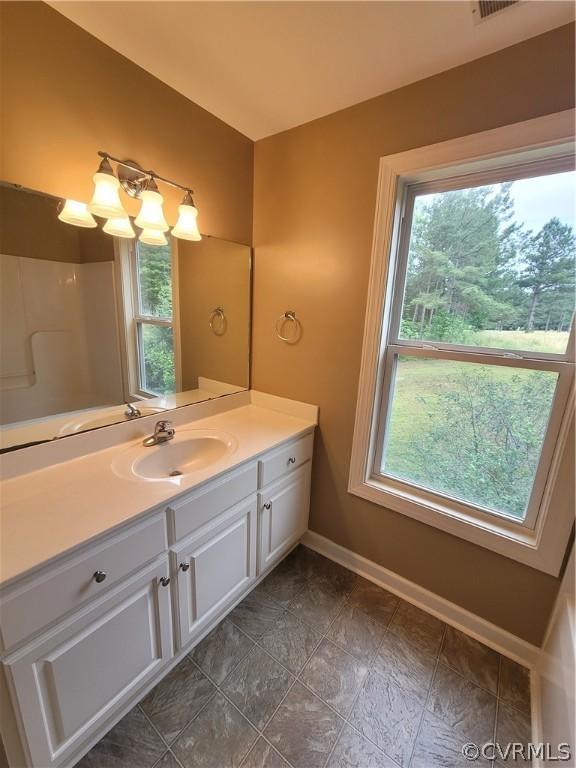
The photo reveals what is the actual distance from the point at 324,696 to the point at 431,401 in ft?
4.11

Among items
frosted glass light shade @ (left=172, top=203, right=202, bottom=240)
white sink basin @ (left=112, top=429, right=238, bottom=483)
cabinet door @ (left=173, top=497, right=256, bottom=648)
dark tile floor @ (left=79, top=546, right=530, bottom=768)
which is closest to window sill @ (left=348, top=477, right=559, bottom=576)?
dark tile floor @ (left=79, top=546, right=530, bottom=768)

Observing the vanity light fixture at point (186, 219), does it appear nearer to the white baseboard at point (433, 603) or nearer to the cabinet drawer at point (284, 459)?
the cabinet drawer at point (284, 459)

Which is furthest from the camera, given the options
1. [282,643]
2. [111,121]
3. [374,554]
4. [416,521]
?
[374,554]

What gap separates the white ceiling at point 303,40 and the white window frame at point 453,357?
264 millimetres

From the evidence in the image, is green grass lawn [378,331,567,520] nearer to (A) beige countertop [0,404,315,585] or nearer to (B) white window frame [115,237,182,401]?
(A) beige countertop [0,404,315,585]

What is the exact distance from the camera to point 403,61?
1.13 meters

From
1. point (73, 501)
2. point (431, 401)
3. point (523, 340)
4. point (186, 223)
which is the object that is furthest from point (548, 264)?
point (73, 501)

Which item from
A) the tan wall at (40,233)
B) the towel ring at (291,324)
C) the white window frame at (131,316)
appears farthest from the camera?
the towel ring at (291,324)

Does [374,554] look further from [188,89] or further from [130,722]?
[188,89]

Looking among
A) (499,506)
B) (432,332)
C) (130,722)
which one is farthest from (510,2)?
(130,722)

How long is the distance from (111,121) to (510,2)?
133cm

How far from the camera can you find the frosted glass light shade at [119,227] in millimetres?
1192

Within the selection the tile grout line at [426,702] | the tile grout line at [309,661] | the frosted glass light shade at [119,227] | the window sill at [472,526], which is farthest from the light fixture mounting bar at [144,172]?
the tile grout line at [426,702]

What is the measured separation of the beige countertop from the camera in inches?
29.7
